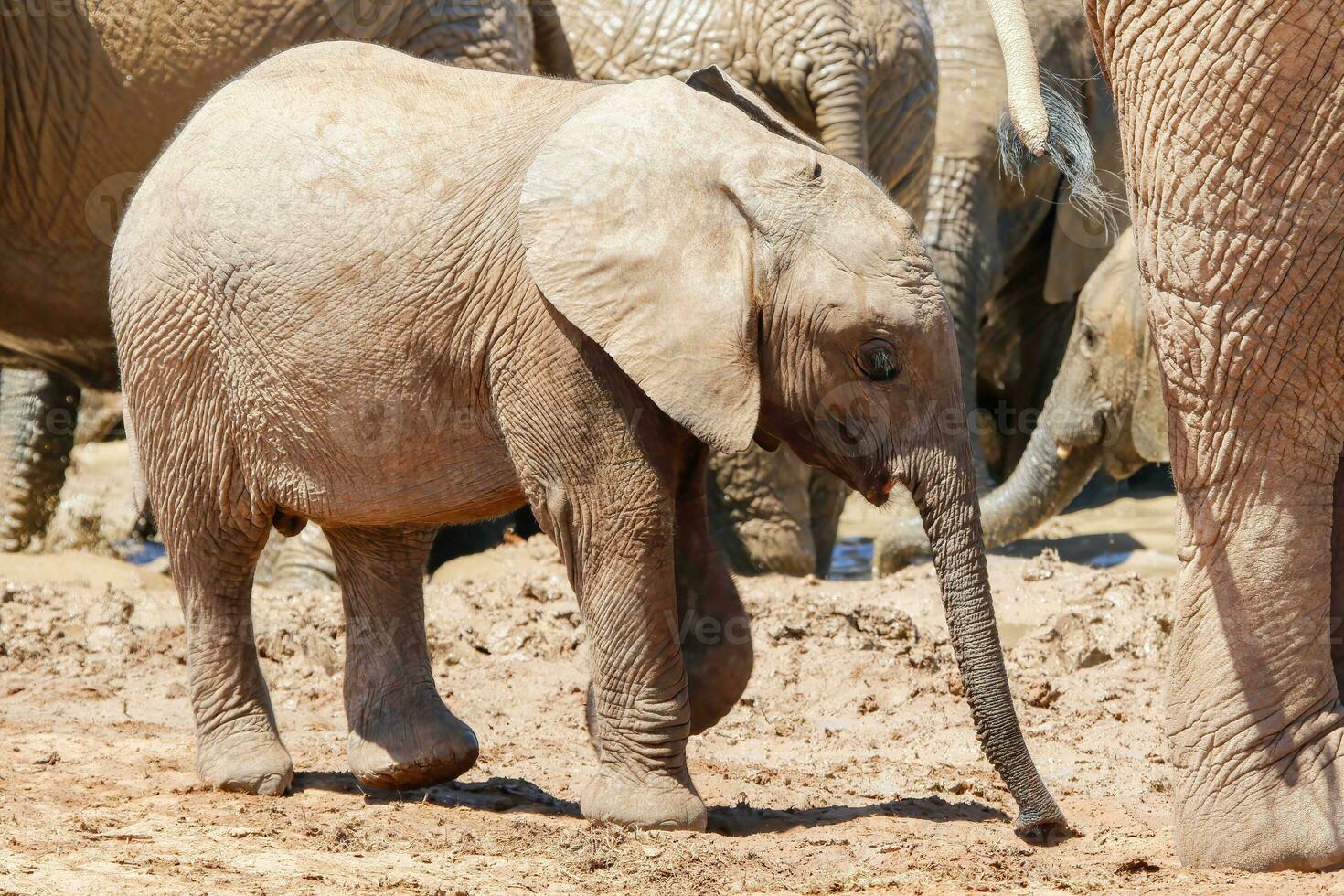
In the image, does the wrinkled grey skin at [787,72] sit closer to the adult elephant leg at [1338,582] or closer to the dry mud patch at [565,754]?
the dry mud patch at [565,754]

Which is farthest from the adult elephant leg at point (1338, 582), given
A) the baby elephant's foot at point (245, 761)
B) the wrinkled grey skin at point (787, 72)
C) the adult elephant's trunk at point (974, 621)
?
the wrinkled grey skin at point (787, 72)

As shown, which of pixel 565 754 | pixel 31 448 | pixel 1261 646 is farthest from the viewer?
pixel 31 448

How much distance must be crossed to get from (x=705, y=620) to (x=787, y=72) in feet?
12.4

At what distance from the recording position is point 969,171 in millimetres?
10539

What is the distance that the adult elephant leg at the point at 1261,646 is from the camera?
3.75 m

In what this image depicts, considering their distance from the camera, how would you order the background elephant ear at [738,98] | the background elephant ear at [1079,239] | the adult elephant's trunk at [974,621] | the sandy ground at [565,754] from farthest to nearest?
the background elephant ear at [1079,239] → the background elephant ear at [738,98] → the adult elephant's trunk at [974,621] → the sandy ground at [565,754]

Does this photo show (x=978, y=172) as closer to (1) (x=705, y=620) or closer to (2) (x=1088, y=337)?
(2) (x=1088, y=337)

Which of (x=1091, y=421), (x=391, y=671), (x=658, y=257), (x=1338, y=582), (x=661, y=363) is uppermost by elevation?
(x=1091, y=421)

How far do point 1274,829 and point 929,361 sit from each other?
3.88 feet

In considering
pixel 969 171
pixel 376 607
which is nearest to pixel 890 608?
pixel 376 607

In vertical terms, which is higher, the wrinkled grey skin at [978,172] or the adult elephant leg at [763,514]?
the wrinkled grey skin at [978,172]

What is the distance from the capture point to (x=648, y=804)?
4438 millimetres

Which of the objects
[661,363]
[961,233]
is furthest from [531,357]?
[961,233]

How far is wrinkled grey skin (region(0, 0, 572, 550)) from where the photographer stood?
6.89 meters
